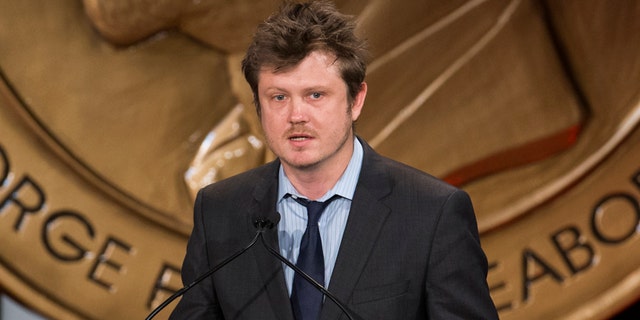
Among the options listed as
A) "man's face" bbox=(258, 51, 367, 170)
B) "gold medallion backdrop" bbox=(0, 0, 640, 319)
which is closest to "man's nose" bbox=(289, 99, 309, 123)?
"man's face" bbox=(258, 51, 367, 170)

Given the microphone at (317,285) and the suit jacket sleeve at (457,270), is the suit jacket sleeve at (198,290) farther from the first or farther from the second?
the suit jacket sleeve at (457,270)

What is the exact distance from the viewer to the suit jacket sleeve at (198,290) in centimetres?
98

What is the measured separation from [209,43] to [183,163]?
214 millimetres

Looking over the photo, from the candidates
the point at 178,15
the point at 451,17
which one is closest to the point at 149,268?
the point at 178,15

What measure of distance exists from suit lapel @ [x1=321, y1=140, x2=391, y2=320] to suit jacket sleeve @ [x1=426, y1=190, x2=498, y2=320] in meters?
0.06

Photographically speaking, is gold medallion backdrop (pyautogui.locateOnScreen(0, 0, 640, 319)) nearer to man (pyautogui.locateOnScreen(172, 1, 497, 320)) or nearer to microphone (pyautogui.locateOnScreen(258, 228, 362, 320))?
man (pyautogui.locateOnScreen(172, 1, 497, 320))

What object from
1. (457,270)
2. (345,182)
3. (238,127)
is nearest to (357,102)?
(345,182)

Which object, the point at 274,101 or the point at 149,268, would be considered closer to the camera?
the point at 274,101

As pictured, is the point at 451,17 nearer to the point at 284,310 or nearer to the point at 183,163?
the point at 183,163

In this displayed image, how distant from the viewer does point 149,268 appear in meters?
1.68

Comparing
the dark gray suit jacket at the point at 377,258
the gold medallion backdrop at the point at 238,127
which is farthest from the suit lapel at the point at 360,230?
the gold medallion backdrop at the point at 238,127

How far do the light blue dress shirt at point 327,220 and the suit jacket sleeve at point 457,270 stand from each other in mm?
105

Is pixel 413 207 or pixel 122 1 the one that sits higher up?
pixel 122 1

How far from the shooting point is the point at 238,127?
65.6 inches
